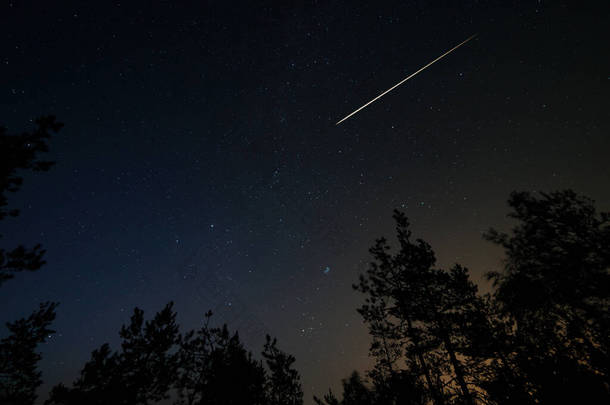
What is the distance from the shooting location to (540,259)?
37.6ft

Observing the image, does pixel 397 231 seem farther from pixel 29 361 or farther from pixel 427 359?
pixel 29 361

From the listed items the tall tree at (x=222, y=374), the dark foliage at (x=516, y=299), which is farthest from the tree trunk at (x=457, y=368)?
the tall tree at (x=222, y=374)

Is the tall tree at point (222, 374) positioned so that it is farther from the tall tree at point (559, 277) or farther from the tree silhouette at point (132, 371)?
the tall tree at point (559, 277)

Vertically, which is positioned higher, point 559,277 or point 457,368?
point 559,277

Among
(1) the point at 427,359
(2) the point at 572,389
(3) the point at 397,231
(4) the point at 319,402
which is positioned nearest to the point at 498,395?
(2) the point at 572,389

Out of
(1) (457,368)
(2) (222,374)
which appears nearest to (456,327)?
(1) (457,368)

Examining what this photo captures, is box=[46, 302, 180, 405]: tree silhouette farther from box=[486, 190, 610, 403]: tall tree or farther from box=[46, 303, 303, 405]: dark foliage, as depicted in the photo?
box=[486, 190, 610, 403]: tall tree

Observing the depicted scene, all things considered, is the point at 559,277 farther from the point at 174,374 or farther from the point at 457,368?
the point at 174,374

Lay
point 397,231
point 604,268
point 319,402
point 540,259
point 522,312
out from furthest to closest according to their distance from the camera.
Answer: point 397,231 → point 522,312 → point 540,259 → point 604,268 → point 319,402

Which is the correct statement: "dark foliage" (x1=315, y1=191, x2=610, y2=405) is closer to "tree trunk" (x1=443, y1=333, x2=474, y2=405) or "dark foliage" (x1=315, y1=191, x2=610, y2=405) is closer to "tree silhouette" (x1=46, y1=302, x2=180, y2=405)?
"tree trunk" (x1=443, y1=333, x2=474, y2=405)

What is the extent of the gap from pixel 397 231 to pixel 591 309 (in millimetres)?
8764

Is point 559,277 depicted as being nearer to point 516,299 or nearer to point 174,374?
point 516,299

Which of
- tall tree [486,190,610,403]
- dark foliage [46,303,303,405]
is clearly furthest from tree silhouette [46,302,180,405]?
tall tree [486,190,610,403]

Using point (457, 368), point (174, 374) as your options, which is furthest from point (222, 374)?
point (457, 368)
